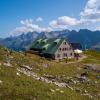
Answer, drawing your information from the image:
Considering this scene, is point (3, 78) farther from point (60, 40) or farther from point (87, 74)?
point (60, 40)

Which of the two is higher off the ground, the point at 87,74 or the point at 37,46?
the point at 37,46

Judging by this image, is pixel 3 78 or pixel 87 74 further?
pixel 87 74

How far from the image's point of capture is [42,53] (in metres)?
111

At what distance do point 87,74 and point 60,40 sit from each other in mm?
38879

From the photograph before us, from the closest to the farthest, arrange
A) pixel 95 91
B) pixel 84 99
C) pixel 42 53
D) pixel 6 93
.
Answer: pixel 6 93 → pixel 84 99 → pixel 95 91 → pixel 42 53

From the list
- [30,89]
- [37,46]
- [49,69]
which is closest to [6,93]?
[30,89]

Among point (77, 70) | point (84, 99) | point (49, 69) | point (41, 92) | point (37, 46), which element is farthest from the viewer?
point (37, 46)

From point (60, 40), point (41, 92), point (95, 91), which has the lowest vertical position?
point (95, 91)

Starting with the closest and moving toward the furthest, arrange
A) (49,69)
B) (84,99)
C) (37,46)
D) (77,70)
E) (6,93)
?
(6,93), (84,99), (49,69), (77,70), (37,46)

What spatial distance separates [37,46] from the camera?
399 ft

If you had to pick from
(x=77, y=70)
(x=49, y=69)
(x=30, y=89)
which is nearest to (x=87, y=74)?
(x=77, y=70)

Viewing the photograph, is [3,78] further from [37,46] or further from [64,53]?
[37,46]

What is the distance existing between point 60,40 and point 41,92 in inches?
3116

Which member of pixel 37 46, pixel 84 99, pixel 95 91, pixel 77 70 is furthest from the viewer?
pixel 37 46
